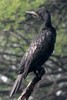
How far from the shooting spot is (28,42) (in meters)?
13.3

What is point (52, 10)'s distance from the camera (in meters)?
13.2

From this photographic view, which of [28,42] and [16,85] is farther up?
[16,85]

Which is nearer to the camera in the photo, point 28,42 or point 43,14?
point 43,14

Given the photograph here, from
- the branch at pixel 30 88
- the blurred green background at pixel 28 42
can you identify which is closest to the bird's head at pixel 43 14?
the branch at pixel 30 88

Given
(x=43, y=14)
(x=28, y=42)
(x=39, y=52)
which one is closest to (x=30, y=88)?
(x=39, y=52)

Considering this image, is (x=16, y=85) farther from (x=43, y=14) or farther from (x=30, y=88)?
(x=43, y=14)

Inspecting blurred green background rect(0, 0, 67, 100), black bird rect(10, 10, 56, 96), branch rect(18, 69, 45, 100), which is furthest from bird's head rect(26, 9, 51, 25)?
blurred green background rect(0, 0, 67, 100)

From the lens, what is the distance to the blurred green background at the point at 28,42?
12820mm

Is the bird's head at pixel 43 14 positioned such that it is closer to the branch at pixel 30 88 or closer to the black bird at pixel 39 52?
the black bird at pixel 39 52

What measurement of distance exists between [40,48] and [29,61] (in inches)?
11.5

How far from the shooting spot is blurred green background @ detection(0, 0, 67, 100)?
12.8m

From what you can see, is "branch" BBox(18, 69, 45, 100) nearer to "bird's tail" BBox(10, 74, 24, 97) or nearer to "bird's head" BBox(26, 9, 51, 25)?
"bird's tail" BBox(10, 74, 24, 97)

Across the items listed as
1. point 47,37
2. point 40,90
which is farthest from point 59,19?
point 47,37

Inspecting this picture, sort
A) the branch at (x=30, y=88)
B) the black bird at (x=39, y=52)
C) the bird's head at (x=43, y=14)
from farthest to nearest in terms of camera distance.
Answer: the bird's head at (x=43, y=14) < the black bird at (x=39, y=52) < the branch at (x=30, y=88)
